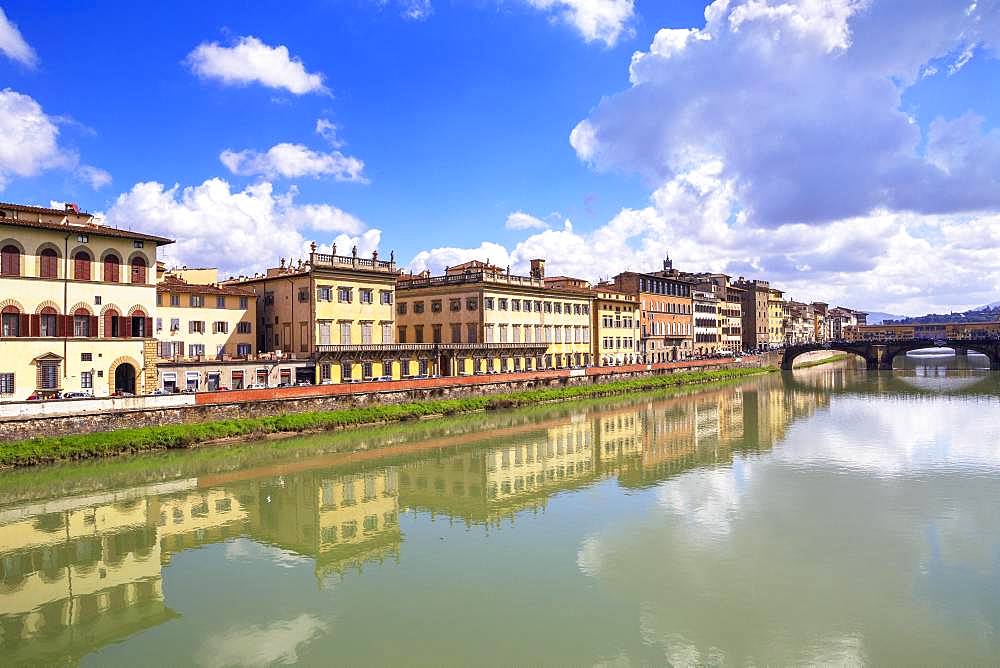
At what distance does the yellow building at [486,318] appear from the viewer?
180ft

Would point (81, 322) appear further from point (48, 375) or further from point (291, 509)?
point (291, 509)

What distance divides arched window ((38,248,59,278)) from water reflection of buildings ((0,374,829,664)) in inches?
529

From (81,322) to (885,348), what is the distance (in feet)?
311

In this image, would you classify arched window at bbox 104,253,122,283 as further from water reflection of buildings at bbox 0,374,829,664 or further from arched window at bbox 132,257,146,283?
water reflection of buildings at bbox 0,374,829,664

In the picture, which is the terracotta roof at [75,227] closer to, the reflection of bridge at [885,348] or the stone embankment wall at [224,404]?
the stone embankment wall at [224,404]

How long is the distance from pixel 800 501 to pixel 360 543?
13.5m

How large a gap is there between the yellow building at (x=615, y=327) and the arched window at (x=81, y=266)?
152ft

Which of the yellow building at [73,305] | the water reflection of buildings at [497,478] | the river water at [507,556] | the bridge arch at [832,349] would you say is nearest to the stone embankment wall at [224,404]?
the river water at [507,556]

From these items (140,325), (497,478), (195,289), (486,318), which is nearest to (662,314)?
(486,318)

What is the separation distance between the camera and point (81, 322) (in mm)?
32438

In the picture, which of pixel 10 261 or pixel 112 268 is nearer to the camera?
pixel 10 261

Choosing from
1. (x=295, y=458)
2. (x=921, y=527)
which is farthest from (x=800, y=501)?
(x=295, y=458)

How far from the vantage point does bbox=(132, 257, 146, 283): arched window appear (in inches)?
1355

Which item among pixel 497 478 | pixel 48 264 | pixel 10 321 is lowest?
pixel 497 478
